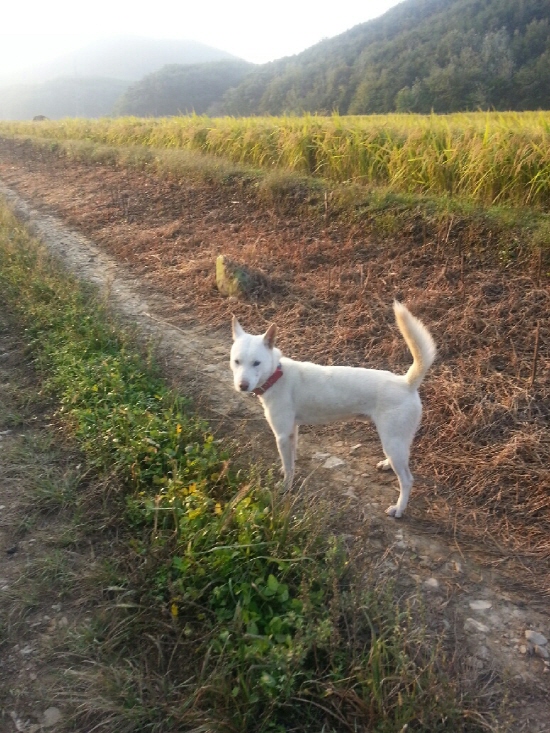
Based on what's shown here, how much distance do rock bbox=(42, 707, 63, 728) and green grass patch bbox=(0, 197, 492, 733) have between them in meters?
0.08

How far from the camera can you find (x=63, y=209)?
36.1 feet

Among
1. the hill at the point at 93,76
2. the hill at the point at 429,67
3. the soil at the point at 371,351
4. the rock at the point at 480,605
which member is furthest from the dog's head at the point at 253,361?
the hill at the point at 93,76

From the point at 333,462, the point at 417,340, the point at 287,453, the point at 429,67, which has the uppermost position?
the point at 429,67

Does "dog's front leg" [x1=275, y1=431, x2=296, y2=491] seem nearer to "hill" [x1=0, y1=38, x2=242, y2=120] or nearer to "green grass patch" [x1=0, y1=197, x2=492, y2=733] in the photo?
"green grass patch" [x1=0, y1=197, x2=492, y2=733]

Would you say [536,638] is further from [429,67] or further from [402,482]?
[429,67]

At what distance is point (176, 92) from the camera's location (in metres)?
48.7

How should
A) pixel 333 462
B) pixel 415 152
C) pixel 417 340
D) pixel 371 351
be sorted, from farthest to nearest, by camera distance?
1. pixel 415 152
2. pixel 371 351
3. pixel 333 462
4. pixel 417 340

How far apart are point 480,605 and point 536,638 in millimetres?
267

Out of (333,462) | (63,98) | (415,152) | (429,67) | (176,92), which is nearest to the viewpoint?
(333,462)

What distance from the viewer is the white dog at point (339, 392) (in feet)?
10.3

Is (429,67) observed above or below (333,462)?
above

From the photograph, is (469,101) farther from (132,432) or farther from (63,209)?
(132,432)

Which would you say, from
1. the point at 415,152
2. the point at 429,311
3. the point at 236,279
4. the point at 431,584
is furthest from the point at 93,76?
the point at 431,584

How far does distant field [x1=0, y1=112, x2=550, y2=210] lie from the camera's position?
6684 millimetres
